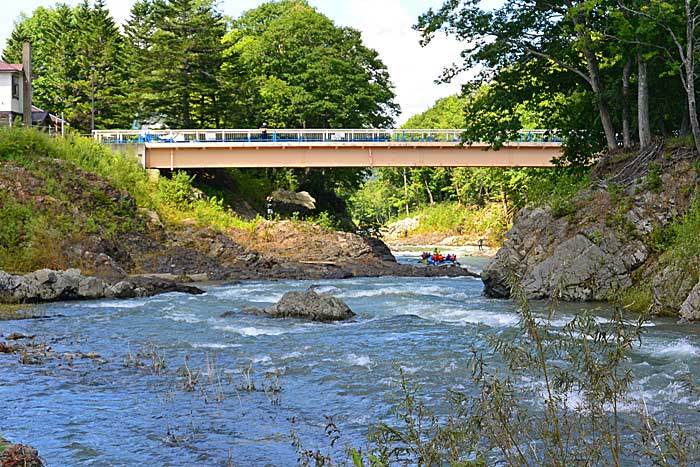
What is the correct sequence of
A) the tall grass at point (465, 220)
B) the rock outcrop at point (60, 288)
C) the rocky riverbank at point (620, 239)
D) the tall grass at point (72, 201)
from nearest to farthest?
the rocky riverbank at point (620, 239) → the rock outcrop at point (60, 288) → the tall grass at point (72, 201) → the tall grass at point (465, 220)

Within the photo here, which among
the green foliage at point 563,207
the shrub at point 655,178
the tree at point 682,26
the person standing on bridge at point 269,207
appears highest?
the tree at point 682,26

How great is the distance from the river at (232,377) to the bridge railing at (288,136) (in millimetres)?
29243

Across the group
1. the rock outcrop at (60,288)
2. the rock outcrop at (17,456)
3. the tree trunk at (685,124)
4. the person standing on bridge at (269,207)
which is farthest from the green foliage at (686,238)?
the person standing on bridge at (269,207)

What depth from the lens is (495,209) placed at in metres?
81.2

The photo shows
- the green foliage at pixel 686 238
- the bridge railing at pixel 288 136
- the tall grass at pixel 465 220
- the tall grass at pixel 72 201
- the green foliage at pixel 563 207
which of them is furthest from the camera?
the tall grass at pixel 465 220

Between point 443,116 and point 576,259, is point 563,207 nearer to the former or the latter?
point 576,259

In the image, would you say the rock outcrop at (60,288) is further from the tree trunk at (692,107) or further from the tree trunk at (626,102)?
the tree trunk at (692,107)

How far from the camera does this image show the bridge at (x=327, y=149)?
5100 cm

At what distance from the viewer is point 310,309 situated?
20359mm

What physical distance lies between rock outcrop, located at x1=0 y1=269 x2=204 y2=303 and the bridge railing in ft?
81.6

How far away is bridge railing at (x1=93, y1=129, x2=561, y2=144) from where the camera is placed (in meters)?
51.2

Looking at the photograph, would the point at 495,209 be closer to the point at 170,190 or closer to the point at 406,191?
the point at 406,191

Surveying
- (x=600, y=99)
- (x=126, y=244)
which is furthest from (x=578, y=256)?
(x=126, y=244)

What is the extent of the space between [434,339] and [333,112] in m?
44.3
